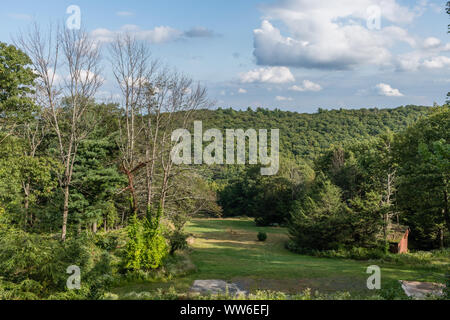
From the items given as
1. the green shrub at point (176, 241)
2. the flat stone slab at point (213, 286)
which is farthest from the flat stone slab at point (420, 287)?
the green shrub at point (176, 241)

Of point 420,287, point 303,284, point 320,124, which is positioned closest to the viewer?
point 420,287

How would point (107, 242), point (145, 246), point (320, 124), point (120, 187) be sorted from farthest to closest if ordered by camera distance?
point (320, 124) → point (120, 187) → point (107, 242) → point (145, 246)

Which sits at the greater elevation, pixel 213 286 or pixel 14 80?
pixel 14 80

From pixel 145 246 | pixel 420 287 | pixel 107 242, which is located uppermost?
pixel 145 246

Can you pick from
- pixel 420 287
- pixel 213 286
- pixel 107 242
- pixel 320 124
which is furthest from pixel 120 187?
pixel 320 124

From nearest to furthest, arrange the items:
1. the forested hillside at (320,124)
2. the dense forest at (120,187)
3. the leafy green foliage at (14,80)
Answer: the dense forest at (120,187), the leafy green foliage at (14,80), the forested hillside at (320,124)

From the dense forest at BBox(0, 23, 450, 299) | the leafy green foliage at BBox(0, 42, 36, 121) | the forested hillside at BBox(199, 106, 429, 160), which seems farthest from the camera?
the forested hillside at BBox(199, 106, 429, 160)

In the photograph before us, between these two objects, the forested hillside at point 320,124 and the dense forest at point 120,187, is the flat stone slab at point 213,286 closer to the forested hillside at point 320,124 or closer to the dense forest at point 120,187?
the dense forest at point 120,187

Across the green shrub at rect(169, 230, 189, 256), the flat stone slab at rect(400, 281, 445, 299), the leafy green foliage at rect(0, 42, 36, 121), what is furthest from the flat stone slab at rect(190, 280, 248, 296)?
the leafy green foliage at rect(0, 42, 36, 121)

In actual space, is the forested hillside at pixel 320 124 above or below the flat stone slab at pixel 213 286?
above

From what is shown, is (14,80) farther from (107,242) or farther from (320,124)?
(320,124)

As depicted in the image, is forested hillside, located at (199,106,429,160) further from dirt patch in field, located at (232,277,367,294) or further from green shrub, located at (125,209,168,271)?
dirt patch in field, located at (232,277,367,294)
